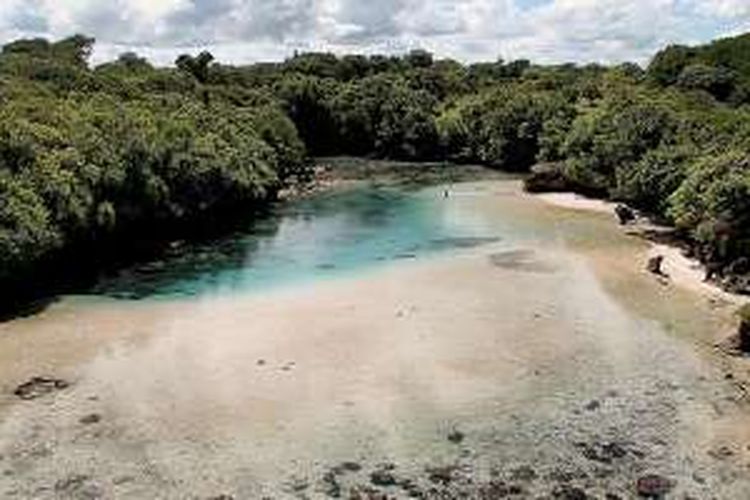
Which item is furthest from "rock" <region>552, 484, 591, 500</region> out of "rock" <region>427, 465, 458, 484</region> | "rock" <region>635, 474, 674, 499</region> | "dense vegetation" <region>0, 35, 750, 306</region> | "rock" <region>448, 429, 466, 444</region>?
"dense vegetation" <region>0, 35, 750, 306</region>

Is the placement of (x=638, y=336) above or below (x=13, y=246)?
below

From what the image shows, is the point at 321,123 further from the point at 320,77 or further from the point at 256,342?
the point at 256,342

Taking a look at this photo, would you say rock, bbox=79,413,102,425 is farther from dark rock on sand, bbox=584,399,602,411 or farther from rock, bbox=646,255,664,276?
rock, bbox=646,255,664,276

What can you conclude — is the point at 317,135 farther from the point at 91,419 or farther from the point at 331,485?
the point at 331,485

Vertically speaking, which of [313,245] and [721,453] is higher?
[721,453]

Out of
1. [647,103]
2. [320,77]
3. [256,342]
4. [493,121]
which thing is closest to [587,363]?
[256,342]

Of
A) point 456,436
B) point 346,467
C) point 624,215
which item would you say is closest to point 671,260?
point 624,215
